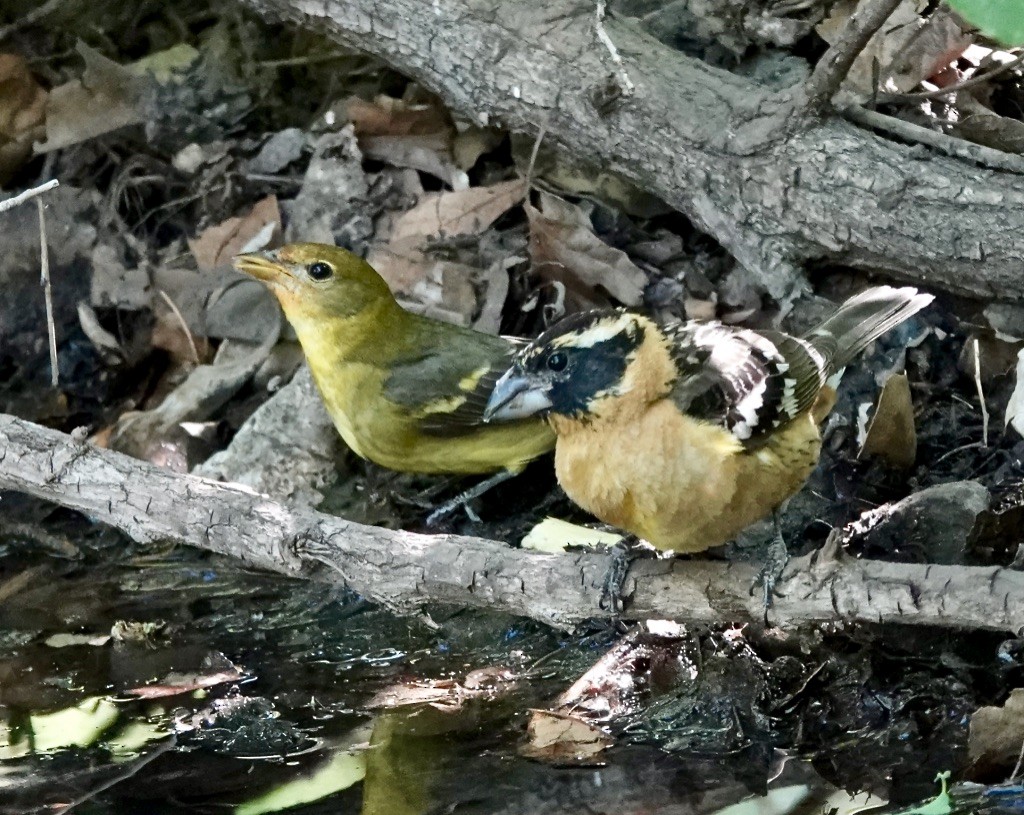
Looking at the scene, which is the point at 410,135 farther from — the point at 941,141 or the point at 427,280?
the point at 941,141

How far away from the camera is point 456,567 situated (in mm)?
A: 3762

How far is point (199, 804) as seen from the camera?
3752 millimetres

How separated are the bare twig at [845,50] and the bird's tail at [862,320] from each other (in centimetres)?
77

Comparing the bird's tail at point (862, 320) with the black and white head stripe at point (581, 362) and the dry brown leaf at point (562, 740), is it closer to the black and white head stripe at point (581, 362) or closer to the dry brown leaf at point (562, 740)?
the black and white head stripe at point (581, 362)

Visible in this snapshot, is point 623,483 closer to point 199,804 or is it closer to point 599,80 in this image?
point 199,804

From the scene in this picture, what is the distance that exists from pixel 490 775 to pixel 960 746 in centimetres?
139

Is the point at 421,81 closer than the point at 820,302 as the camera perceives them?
No

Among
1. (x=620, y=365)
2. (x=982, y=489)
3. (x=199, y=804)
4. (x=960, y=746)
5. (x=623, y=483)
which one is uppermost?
(x=620, y=365)

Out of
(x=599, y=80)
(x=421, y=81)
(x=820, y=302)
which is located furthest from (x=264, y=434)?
(x=820, y=302)

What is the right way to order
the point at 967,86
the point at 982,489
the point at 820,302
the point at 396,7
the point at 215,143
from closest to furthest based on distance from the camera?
1. the point at 982,489
2. the point at 967,86
3. the point at 820,302
4. the point at 396,7
5. the point at 215,143

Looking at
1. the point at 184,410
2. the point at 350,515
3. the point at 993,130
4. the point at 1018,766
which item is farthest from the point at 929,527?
the point at 184,410

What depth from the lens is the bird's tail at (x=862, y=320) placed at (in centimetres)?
437

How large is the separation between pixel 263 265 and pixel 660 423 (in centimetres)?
247

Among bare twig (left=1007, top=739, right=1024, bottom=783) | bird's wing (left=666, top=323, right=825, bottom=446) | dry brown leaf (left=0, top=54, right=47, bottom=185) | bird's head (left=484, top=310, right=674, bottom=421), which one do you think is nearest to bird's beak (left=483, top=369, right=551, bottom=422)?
bird's head (left=484, top=310, right=674, bottom=421)
